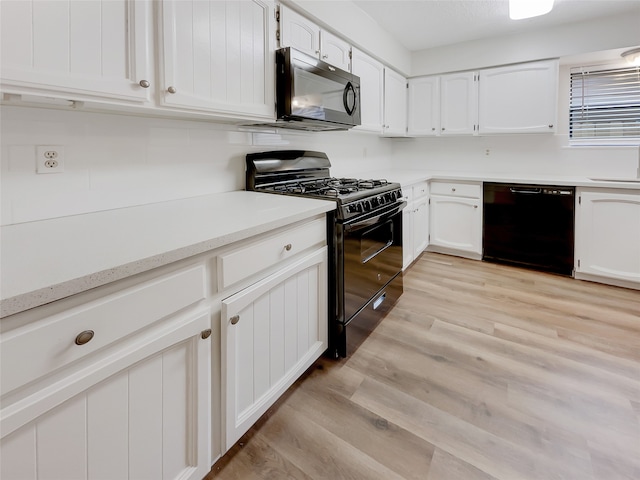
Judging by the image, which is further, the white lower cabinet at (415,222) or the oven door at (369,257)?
the white lower cabinet at (415,222)

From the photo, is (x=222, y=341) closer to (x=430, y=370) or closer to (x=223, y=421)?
(x=223, y=421)

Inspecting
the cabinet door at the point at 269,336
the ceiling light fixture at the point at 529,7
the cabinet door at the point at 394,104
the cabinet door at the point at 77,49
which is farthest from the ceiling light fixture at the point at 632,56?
the cabinet door at the point at 77,49

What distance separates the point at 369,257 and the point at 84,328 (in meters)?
1.53

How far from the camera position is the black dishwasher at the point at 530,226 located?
9.95 ft

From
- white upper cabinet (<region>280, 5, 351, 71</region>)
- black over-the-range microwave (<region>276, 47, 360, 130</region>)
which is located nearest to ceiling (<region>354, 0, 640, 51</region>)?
white upper cabinet (<region>280, 5, 351, 71</region>)

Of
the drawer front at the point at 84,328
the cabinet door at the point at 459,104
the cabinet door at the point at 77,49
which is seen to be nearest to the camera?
the drawer front at the point at 84,328

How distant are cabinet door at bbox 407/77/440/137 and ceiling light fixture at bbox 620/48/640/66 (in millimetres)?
1554

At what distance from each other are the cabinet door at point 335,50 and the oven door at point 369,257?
1.11 metres

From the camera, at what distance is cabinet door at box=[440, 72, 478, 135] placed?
3.59 metres

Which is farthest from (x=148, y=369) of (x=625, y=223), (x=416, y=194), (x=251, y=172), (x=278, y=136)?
(x=625, y=223)

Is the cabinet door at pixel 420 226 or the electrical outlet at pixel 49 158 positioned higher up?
the electrical outlet at pixel 49 158

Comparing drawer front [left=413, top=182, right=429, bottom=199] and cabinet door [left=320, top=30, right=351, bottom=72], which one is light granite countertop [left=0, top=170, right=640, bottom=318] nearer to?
cabinet door [left=320, top=30, right=351, bottom=72]

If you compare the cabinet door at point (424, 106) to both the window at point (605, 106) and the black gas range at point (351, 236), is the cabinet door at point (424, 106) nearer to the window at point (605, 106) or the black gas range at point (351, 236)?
the window at point (605, 106)

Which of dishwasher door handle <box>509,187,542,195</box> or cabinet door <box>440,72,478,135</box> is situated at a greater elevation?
cabinet door <box>440,72,478,135</box>
